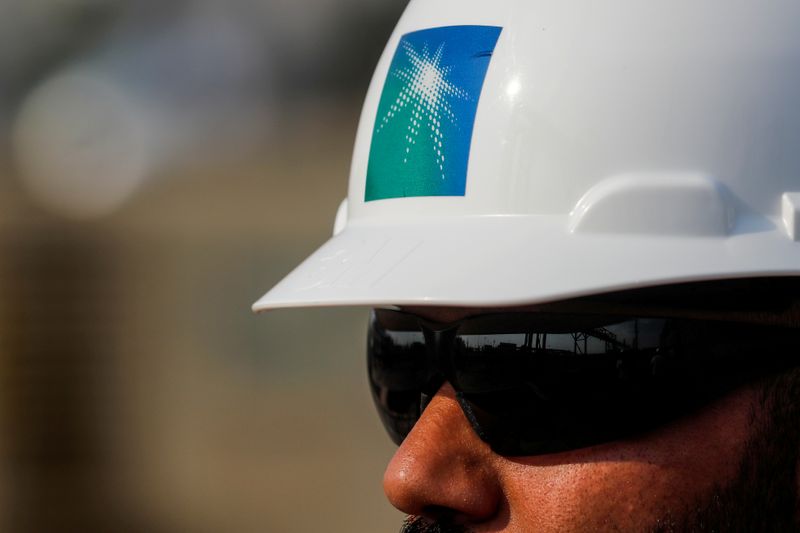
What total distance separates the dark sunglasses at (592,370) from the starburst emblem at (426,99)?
0.36 meters

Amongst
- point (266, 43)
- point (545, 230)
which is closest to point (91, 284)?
point (266, 43)

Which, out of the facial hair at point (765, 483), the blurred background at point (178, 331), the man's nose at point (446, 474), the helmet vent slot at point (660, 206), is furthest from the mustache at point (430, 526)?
the blurred background at point (178, 331)

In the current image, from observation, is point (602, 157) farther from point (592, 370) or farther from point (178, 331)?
point (178, 331)

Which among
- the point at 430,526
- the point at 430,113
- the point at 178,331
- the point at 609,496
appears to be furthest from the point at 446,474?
the point at 178,331

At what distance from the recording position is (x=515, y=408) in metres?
1.97

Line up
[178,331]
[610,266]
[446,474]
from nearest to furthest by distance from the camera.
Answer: [610,266]
[446,474]
[178,331]

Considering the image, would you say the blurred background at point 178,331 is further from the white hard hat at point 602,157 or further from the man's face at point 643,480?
the white hard hat at point 602,157

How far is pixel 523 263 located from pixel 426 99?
42cm

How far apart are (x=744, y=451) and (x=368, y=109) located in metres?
1.05

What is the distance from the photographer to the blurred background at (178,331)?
729cm

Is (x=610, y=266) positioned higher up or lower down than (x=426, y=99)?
lower down

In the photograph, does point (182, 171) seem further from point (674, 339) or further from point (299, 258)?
point (674, 339)

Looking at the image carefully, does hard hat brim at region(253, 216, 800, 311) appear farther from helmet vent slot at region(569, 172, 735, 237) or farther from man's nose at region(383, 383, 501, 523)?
man's nose at region(383, 383, 501, 523)

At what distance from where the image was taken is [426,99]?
2.05m
